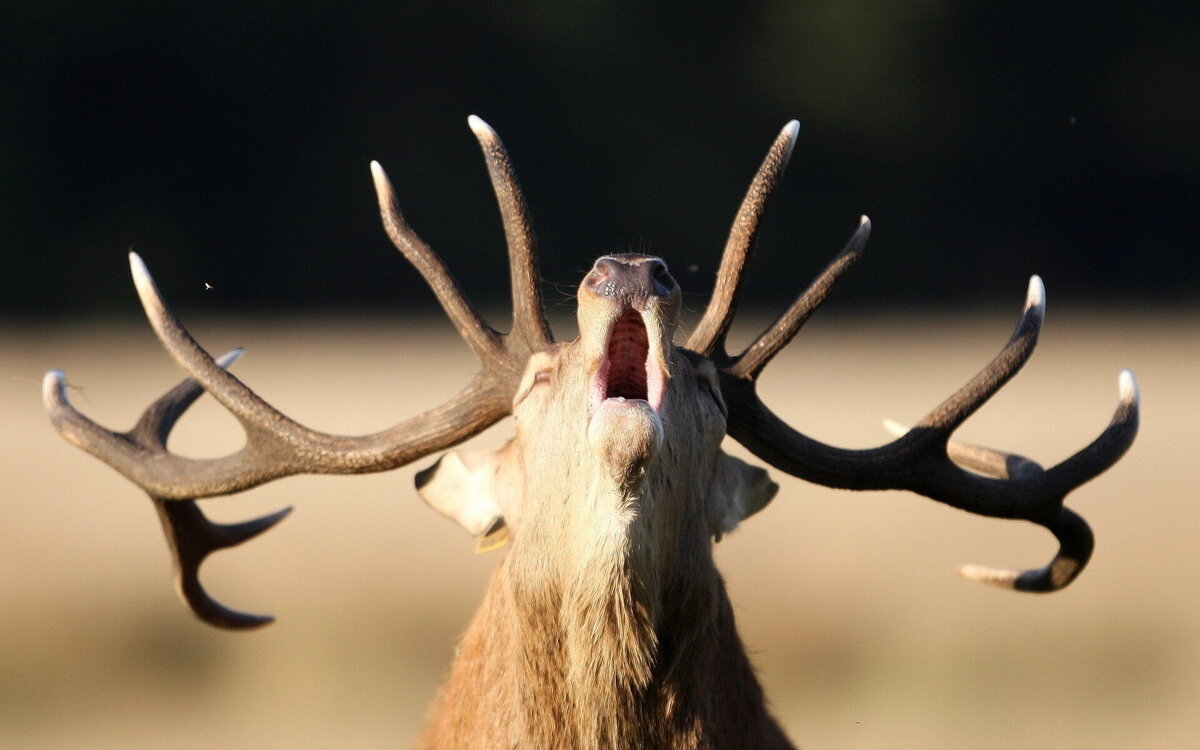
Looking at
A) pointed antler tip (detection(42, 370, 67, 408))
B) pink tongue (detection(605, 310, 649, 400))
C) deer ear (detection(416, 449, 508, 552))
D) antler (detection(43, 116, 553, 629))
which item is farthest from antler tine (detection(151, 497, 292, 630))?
pink tongue (detection(605, 310, 649, 400))

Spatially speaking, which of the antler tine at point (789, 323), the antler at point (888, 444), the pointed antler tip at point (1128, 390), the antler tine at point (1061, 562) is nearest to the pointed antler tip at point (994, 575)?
the antler tine at point (1061, 562)

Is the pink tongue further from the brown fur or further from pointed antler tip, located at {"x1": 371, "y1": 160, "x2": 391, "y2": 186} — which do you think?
pointed antler tip, located at {"x1": 371, "y1": 160, "x2": 391, "y2": 186}

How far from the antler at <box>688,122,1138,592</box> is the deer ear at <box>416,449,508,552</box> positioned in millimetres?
668

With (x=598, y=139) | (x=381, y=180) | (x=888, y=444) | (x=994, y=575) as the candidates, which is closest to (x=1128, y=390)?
(x=994, y=575)

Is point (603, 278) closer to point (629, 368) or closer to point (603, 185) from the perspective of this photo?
point (629, 368)

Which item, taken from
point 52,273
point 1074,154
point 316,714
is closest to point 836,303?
point 1074,154

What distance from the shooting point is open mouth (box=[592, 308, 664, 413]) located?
13.5 feet

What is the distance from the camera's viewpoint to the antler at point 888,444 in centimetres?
504

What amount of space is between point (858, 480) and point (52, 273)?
2073 centimetres

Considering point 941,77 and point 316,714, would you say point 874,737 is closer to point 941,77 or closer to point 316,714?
point 316,714

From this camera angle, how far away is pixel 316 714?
364 inches

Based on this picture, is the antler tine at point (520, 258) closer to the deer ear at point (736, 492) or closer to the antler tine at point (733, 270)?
the antler tine at point (733, 270)

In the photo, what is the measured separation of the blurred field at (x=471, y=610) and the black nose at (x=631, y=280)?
5.21 meters

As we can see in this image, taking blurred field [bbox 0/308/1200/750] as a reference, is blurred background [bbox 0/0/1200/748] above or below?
above
